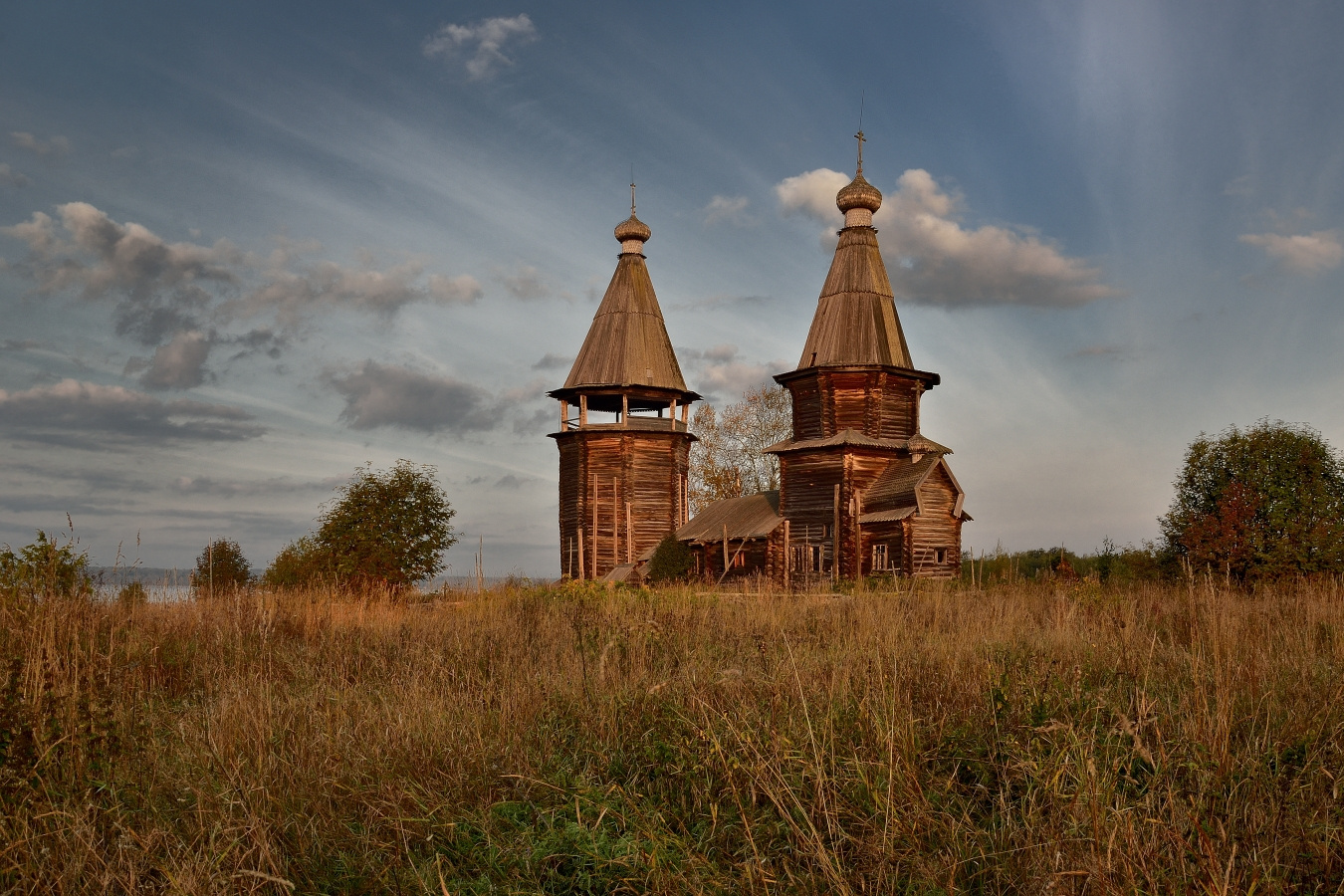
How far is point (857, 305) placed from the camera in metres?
30.7

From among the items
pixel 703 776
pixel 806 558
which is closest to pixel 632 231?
pixel 806 558

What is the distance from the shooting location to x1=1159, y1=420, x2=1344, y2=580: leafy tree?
20250 mm

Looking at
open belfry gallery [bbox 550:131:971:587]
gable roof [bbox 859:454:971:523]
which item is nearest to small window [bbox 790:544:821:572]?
open belfry gallery [bbox 550:131:971:587]

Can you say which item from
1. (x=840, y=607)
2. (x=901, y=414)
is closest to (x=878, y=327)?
(x=901, y=414)

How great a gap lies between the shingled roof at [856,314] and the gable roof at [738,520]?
203 inches

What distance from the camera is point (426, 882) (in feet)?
11.5

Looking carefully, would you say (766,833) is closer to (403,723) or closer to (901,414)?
(403,723)

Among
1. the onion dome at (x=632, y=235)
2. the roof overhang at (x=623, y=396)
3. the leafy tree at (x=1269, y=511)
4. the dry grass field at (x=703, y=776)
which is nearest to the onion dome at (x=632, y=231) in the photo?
the onion dome at (x=632, y=235)

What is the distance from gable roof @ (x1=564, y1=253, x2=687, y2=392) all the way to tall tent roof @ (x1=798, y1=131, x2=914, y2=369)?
20.7 feet

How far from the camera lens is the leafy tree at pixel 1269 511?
20.2m

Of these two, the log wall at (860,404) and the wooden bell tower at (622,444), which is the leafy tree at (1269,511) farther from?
the wooden bell tower at (622,444)

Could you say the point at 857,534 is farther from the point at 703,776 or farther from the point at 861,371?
the point at 703,776

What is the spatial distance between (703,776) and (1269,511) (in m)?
21.3

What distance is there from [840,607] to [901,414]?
2011cm
